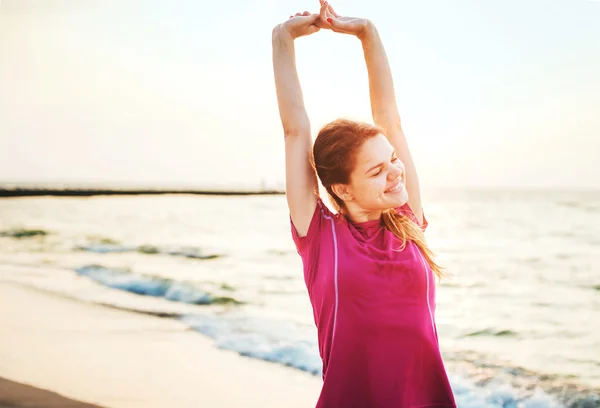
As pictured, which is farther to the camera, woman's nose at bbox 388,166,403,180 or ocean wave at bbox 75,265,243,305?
ocean wave at bbox 75,265,243,305

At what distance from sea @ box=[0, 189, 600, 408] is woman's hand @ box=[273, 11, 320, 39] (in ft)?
2.46

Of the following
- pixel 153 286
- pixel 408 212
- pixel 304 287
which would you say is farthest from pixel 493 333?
pixel 408 212

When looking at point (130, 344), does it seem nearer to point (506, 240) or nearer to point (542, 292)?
point (542, 292)

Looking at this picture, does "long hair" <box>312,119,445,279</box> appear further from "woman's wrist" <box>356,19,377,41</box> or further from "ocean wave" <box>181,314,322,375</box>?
"ocean wave" <box>181,314,322,375</box>

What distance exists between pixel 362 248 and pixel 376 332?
0.65 feet

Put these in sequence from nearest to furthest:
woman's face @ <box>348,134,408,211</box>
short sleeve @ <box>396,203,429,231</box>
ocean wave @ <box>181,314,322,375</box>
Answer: woman's face @ <box>348,134,408,211</box> → short sleeve @ <box>396,203,429,231</box> → ocean wave @ <box>181,314,322,375</box>

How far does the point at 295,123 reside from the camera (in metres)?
1.81

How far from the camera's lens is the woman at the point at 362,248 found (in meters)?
1.57

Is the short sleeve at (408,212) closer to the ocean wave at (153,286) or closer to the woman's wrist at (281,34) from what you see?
the woman's wrist at (281,34)

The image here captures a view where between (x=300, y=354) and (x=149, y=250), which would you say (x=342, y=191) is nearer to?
(x=300, y=354)

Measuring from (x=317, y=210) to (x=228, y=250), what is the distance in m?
10.9

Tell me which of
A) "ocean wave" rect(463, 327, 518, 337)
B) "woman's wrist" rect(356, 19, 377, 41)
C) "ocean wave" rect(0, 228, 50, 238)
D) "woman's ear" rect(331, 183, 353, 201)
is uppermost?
"woman's wrist" rect(356, 19, 377, 41)

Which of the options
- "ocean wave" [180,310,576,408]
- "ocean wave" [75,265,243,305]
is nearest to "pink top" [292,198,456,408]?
"ocean wave" [180,310,576,408]

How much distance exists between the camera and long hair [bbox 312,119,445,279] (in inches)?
67.2
